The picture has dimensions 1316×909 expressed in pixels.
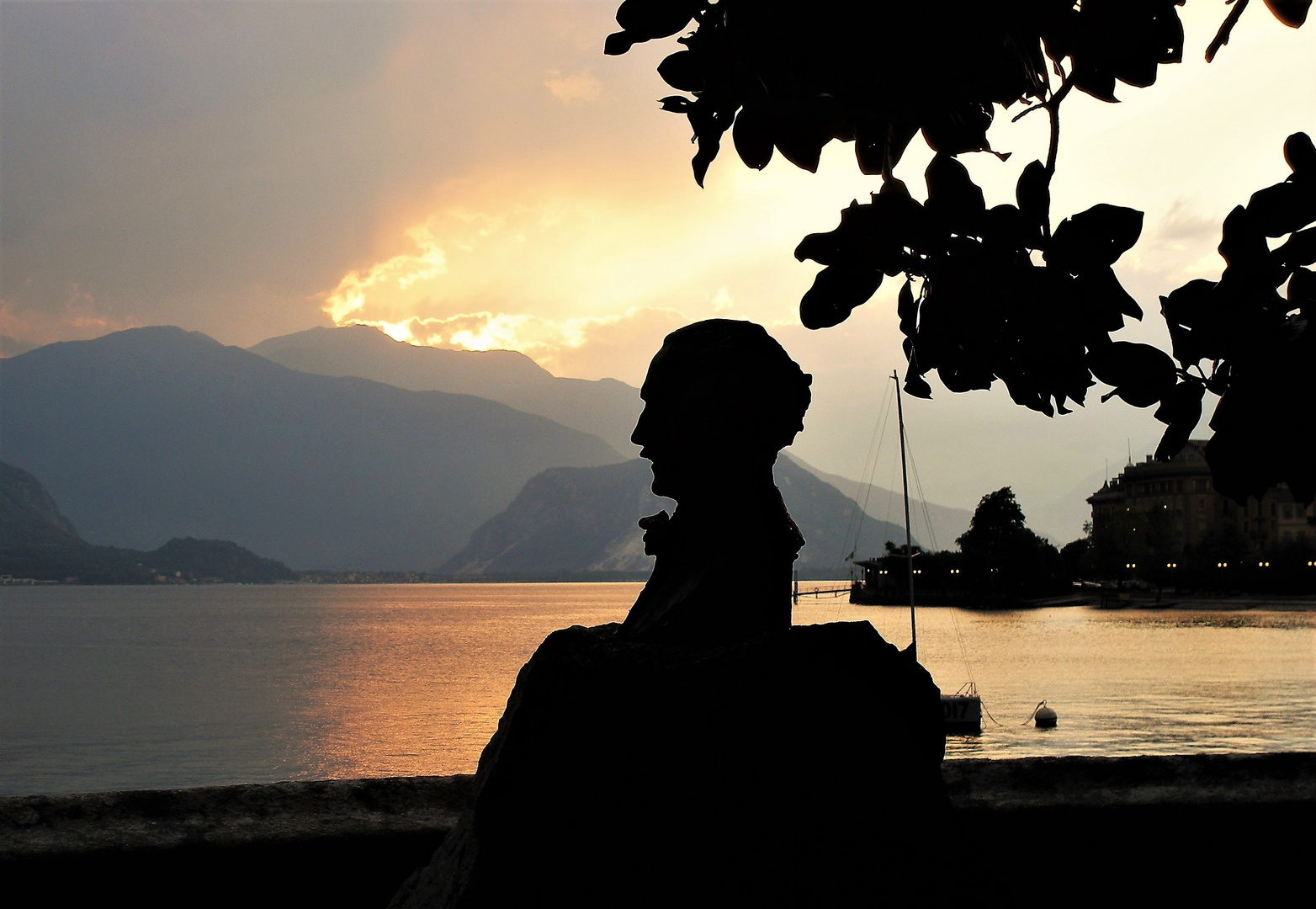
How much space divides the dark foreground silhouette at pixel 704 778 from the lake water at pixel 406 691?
13cm

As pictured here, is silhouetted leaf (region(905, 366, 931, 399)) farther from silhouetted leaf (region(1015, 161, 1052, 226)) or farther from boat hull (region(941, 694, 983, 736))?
boat hull (region(941, 694, 983, 736))

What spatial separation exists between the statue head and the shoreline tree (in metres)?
0.25

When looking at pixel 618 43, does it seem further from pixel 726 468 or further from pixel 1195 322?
pixel 1195 322

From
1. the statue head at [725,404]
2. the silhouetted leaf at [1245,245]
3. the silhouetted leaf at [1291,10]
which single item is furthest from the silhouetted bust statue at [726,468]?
the silhouetted leaf at [1291,10]

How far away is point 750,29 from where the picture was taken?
1712mm

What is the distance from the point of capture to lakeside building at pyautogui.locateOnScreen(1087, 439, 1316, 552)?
94188mm

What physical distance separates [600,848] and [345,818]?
1.31 m

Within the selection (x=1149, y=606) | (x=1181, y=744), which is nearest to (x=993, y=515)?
(x=1149, y=606)

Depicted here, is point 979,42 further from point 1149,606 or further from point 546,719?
point 1149,606

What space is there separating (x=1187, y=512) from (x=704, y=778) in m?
115

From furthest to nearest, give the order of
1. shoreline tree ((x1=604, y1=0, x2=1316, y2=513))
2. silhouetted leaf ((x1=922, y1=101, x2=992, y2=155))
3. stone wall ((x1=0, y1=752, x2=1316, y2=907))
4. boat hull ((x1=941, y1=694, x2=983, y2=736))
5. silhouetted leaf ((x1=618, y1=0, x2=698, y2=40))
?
boat hull ((x1=941, y1=694, x2=983, y2=736)) → stone wall ((x1=0, y1=752, x2=1316, y2=907)) → silhouetted leaf ((x1=922, y1=101, x2=992, y2=155)) → silhouetted leaf ((x1=618, y1=0, x2=698, y2=40)) → shoreline tree ((x1=604, y1=0, x2=1316, y2=513))

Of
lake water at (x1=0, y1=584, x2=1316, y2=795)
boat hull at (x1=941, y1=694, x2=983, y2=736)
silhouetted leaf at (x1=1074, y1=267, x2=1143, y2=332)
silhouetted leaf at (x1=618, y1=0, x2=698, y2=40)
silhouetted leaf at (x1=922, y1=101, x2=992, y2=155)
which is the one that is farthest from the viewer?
boat hull at (x1=941, y1=694, x2=983, y2=736)

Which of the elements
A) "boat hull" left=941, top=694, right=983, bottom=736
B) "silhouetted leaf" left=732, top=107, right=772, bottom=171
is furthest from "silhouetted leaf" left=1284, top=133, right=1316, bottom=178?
"boat hull" left=941, top=694, right=983, bottom=736

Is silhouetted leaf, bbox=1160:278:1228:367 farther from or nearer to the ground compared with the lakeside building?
nearer to the ground
